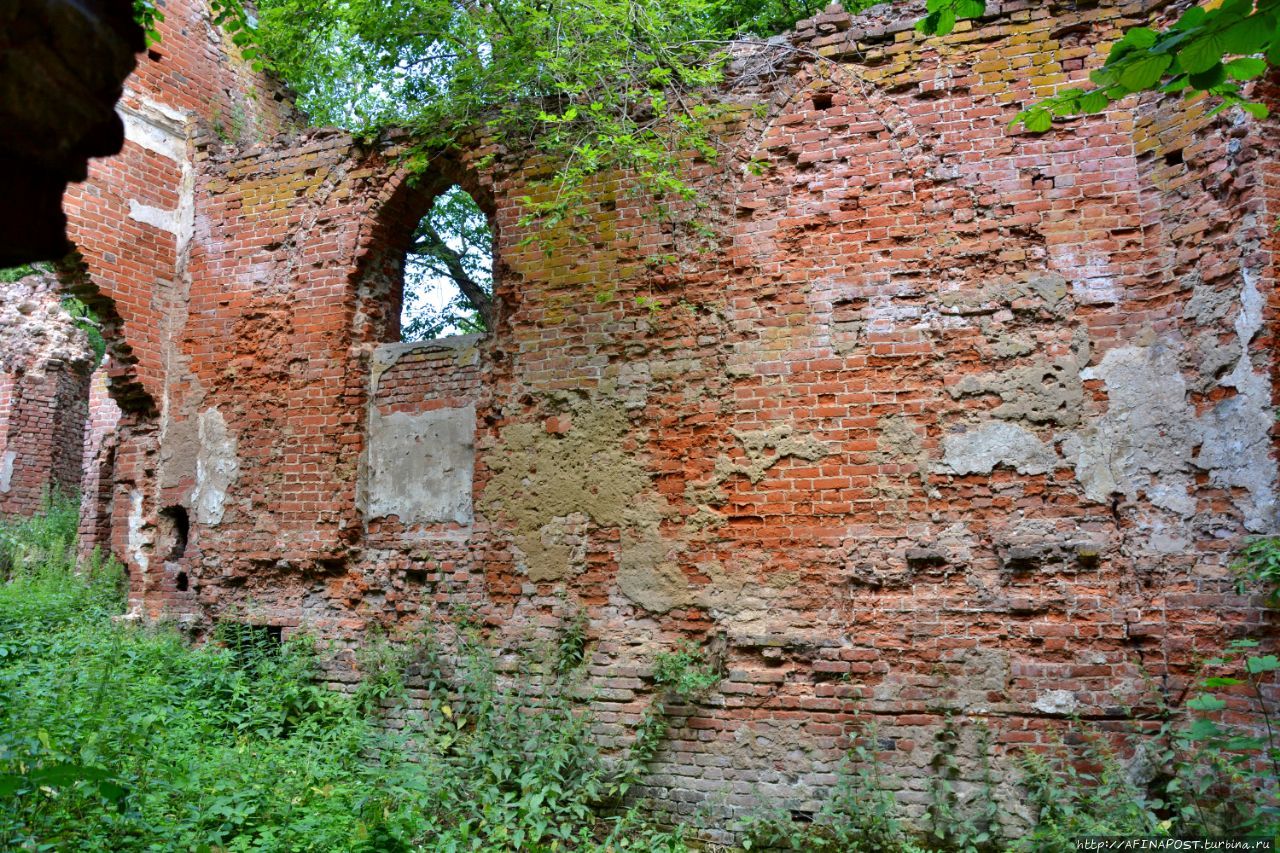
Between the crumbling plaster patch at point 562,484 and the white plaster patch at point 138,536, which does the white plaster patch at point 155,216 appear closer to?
the white plaster patch at point 138,536

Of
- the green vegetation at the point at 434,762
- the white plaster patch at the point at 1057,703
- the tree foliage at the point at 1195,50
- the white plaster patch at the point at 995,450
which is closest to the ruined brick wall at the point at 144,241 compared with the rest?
the green vegetation at the point at 434,762

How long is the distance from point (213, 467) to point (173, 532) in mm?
736

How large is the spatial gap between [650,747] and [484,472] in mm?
2153

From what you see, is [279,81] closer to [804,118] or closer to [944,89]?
[804,118]

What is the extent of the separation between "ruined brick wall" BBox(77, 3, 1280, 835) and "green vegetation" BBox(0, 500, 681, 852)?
0.34m

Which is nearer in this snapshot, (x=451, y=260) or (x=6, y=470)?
(x=6, y=470)

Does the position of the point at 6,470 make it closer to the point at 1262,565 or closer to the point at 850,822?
the point at 850,822

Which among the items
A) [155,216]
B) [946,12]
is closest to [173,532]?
[155,216]

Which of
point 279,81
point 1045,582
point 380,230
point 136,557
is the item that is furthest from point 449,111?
point 1045,582

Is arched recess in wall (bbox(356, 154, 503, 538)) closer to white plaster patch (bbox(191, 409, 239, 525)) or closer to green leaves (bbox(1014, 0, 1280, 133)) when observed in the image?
white plaster patch (bbox(191, 409, 239, 525))

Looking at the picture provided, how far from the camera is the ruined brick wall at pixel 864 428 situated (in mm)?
4602

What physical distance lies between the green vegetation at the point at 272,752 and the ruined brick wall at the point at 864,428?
34 centimetres

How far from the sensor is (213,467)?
696 cm

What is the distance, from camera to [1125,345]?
190 inches
